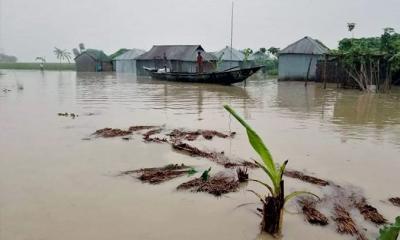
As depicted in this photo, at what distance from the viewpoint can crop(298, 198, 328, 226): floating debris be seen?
12.9 ft

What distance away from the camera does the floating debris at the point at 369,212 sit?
3.99 m

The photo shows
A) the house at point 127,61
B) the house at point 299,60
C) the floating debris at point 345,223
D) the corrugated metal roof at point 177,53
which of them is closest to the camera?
the floating debris at point 345,223

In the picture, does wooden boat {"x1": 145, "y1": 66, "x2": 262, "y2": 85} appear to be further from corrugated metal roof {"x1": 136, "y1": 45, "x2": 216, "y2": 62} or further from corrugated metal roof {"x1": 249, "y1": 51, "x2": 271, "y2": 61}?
corrugated metal roof {"x1": 249, "y1": 51, "x2": 271, "y2": 61}

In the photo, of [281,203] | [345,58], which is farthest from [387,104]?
[281,203]

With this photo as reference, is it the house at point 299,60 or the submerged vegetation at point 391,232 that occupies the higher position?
the house at point 299,60

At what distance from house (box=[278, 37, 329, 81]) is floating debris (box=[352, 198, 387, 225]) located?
2413cm

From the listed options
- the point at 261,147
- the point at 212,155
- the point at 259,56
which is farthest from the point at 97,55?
the point at 261,147

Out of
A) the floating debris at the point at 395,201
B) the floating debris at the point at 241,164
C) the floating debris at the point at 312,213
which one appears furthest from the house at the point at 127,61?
the floating debris at the point at 395,201

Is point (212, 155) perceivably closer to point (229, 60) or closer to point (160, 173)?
point (160, 173)

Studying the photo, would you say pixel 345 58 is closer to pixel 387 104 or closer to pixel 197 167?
pixel 387 104

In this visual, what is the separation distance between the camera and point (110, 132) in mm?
8109

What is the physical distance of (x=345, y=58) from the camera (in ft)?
62.5

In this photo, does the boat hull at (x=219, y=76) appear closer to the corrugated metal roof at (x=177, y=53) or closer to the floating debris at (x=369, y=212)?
the corrugated metal roof at (x=177, y=53)

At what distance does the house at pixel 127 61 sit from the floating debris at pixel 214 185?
40598 millimetres
